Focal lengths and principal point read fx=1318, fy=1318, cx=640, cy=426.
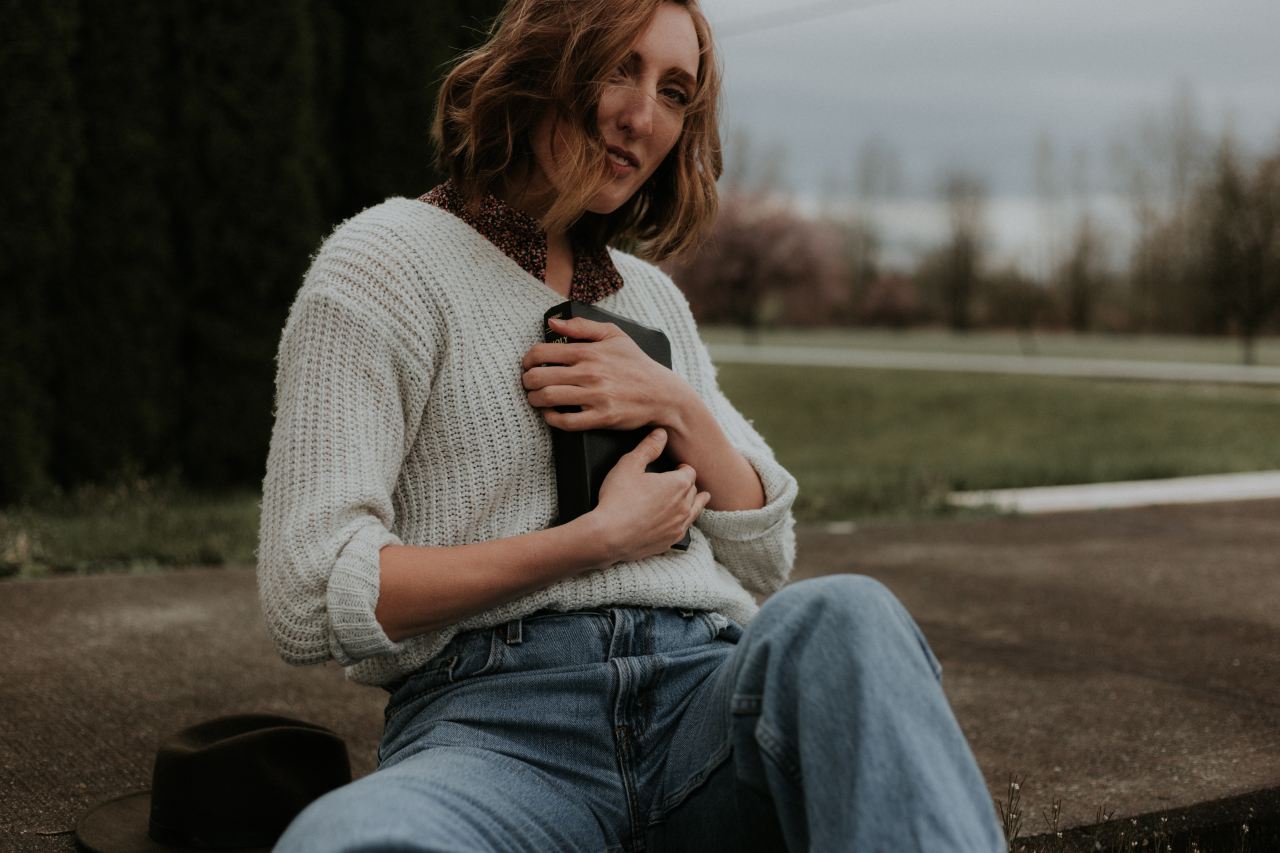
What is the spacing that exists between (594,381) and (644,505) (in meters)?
0.19

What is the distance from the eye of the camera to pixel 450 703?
69.3 inches

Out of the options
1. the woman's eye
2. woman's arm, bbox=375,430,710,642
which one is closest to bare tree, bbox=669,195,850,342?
the woman's eye

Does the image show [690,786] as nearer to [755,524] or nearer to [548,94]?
[755,524]

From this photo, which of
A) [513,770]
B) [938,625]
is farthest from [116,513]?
[513,770]

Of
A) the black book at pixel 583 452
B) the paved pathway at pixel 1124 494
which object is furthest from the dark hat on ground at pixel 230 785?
the paved pathway at pixel 1124 494

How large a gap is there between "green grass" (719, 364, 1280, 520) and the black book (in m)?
4.70

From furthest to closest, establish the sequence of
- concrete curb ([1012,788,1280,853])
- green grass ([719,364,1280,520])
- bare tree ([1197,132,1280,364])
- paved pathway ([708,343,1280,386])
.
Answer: bare tree ([1197,132,1280,364]) < paved pathway ([708,343,1280,386]) < green grass ([719,364,1280,520]) < concrete curb ([1012,788,1280,853])

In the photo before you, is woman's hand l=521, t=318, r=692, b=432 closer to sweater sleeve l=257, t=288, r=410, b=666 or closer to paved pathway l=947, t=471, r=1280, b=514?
sweater sleeve l=257, t=288, r=410, b=666

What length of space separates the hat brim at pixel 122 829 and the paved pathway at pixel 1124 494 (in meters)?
5.11

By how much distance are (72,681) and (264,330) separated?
4.17 m

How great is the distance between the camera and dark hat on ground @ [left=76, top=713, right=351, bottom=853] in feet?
6.73

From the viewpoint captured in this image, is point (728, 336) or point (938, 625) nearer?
point (938, 625)

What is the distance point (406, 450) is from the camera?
181cm

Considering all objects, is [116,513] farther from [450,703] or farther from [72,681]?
[450,703]
